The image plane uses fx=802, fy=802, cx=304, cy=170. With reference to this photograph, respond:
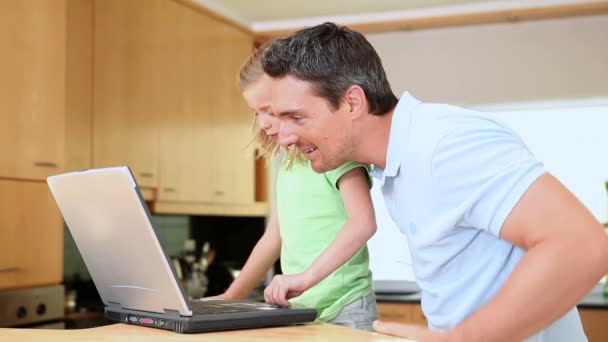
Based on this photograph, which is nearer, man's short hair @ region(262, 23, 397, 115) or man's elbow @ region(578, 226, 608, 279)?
man's elbow @ region(578, 226, 608, 279)

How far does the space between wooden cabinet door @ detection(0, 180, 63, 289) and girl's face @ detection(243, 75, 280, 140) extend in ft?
4.39

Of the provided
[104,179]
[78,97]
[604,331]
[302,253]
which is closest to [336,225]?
[302,253]

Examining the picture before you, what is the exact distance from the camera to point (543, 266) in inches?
44.4

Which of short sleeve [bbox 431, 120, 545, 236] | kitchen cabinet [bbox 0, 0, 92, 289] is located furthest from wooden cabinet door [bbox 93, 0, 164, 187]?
short sleeve [bbox 431, 120, 545, 236]

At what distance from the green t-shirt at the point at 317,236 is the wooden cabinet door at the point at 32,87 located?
141cm

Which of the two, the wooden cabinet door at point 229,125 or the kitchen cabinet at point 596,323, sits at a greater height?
the wooden cabinet door at point 229,125

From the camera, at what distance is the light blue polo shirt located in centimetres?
121

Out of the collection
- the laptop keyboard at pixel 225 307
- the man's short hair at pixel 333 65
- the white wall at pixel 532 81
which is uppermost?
the white wall at pixel 532 81

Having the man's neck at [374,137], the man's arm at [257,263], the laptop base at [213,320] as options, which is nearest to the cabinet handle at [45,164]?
the man's arm at [257,263]

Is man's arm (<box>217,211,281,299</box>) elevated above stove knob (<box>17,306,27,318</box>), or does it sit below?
above

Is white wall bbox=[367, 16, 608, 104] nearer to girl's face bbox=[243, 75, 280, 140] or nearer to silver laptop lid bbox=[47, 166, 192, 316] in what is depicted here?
girl's face bbox=[243, 75, 280, 140]

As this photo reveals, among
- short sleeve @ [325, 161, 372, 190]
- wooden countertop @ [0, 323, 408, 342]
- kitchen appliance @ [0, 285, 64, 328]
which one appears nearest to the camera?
wooden countertop @ [0, 323, 408, 342]

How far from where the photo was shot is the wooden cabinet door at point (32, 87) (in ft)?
9.43

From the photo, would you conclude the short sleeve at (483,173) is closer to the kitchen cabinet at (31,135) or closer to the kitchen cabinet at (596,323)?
the kitchen cabinet at (31,135)
